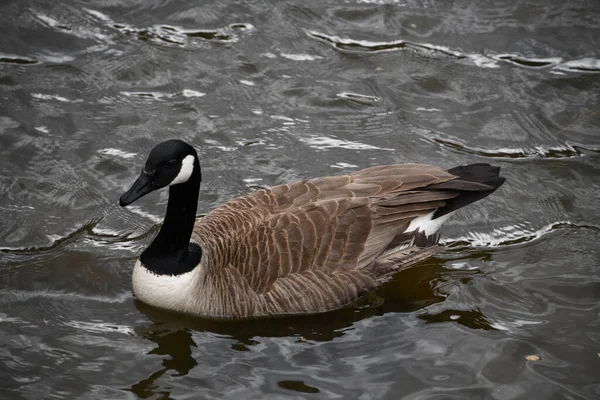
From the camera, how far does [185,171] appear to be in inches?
279

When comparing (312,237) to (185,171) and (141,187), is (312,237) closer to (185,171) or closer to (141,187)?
(185,171)

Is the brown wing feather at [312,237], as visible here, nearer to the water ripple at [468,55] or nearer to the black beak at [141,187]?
the black beak at [141,187]

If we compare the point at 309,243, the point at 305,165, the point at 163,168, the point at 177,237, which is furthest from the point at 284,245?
the point at 305,165

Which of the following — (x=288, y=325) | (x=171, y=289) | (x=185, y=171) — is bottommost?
(x=288, y=325)

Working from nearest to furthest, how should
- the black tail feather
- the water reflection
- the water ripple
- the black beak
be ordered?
the black beak → the water reflection → the black tail feather → the water ripple

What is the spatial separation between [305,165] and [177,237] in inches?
98.4

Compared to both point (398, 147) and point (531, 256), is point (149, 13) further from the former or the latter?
point (531, 256)

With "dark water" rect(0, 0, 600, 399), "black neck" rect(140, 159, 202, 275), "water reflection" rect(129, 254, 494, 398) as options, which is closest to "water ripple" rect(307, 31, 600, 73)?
"dark water" rect(0, 0, 600, 399)

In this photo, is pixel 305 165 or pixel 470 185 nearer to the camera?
pixel 470 185

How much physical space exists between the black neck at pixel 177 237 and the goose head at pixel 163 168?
0.16m

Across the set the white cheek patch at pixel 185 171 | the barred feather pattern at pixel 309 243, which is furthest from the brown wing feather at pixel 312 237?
the white cheek patch at pixel 185 171

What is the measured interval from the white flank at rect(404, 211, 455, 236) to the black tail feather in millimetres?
66

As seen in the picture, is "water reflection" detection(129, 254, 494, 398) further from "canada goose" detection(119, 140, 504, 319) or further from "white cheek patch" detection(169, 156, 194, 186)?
"white cheek patch" detection(169, 156, 194, 186)

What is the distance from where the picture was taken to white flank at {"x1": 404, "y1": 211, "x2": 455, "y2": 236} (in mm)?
7793
